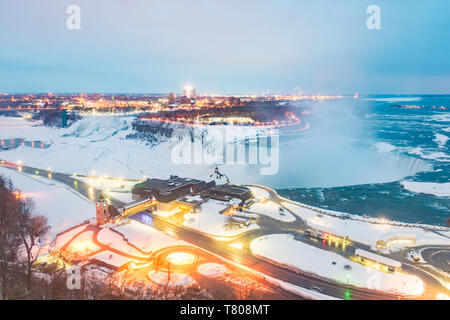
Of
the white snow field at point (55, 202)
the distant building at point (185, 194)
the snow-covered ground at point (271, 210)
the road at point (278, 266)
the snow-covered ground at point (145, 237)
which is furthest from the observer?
the distant building at point (185, 194)

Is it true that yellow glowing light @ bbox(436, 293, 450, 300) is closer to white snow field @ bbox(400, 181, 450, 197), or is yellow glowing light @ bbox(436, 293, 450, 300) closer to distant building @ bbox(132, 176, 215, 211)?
distant building @ bbox(132, 176, 215, 211)

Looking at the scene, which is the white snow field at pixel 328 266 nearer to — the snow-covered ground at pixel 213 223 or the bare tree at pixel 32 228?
the snow-covered ground at pixel 213 223

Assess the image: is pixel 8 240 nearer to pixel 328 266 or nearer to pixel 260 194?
pixel 328 266

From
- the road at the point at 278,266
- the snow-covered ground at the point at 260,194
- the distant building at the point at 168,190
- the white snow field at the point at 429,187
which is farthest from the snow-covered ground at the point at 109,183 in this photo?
the white snow field at the point at 429,187

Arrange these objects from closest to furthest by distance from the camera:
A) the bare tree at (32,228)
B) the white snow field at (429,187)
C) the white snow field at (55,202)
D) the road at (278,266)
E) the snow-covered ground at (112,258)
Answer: the road at (278,266) → the snow-covered ground at (112,258) → the bare tree at (32,228) → the white snow field at (55,202) → the white snow field at (429,187)

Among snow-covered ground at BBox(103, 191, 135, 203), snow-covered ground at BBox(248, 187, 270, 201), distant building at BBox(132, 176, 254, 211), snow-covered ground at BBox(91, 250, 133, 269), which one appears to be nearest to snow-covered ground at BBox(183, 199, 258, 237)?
distant building at BBox(132, 176, 254, 211)
